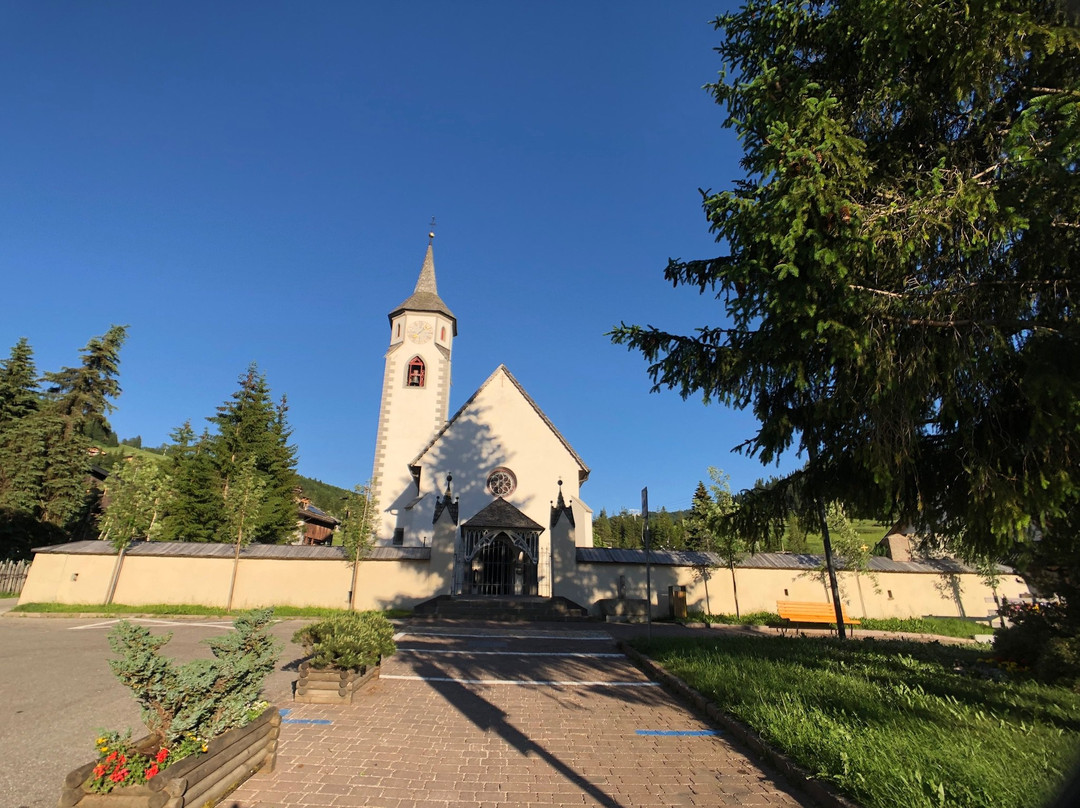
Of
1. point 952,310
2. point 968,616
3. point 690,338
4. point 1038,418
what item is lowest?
point 968,616

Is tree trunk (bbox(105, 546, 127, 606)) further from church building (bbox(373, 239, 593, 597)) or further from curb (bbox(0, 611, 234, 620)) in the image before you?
church building (bbox(373, 239, 593, 597))

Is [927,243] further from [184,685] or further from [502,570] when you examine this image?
[502,570]

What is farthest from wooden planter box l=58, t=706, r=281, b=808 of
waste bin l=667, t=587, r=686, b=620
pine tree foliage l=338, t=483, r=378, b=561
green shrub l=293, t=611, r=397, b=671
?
waste bin l=667, t=587, r=686, b=620

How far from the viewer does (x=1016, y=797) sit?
372 centimetres

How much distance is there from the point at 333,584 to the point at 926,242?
22.1 metres

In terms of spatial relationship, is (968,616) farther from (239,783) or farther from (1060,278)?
(239,783)

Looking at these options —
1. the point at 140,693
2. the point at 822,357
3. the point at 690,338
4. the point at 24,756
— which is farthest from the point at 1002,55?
the point at 24,756

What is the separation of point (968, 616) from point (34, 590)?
38.7m

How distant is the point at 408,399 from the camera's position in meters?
32.3

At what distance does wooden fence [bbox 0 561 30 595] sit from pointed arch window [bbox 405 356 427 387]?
2125cm

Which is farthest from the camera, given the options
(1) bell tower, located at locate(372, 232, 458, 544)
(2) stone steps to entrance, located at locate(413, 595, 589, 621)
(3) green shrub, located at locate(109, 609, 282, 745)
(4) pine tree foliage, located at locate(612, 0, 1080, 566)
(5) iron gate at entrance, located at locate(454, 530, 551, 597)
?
(1) bell tower, located at locate(372, 232, 458, 544)

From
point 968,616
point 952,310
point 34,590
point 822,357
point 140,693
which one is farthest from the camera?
point 968,616

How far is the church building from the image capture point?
23453mm

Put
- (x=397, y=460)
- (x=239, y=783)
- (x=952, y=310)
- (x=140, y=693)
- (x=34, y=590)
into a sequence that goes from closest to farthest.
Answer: (x=140, y=693) → (x=239, y=783) → (x=952, y=310) → (x=34, y=590) → (x=397, y=460)
